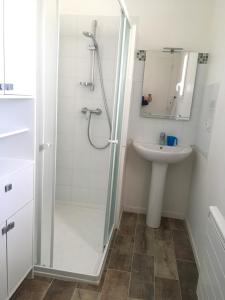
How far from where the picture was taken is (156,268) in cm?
204

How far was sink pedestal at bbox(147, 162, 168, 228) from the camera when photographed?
8.54 feet

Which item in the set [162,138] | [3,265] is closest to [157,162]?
[162,138]

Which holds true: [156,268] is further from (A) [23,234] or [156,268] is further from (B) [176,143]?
(B) [176,143]

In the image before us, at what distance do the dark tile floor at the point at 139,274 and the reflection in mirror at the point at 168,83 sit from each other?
4.40 ft

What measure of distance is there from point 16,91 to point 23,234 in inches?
36.0

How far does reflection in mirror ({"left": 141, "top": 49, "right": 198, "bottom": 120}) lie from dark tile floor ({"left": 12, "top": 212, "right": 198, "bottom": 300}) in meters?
1.34

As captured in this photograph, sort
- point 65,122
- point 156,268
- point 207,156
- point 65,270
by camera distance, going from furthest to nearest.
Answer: point 65,122, point 207,156, point 156,268, point 65,270

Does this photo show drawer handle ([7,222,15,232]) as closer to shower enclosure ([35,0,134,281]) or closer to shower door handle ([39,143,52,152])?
shower enclosure ([35,0,134,281])

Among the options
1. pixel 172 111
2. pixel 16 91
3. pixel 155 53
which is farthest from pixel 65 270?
pixel 155 53

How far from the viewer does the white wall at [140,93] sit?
2521mm

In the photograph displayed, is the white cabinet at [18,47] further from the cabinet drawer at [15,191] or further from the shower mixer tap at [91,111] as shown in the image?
the shower mixer tap at [91,111]

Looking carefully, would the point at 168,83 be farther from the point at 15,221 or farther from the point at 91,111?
the point at 15,221

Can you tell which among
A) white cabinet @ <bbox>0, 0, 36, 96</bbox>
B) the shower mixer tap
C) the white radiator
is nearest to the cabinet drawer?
white cabinet @ <bbox>0, 0, 36, 96</bbox>

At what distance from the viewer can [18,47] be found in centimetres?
140
